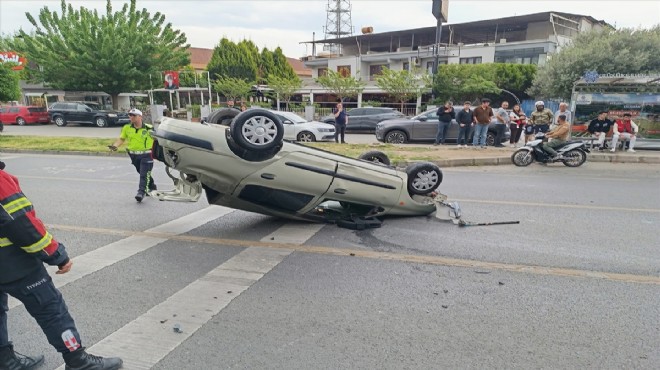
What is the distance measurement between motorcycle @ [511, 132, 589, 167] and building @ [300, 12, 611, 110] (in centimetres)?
2486

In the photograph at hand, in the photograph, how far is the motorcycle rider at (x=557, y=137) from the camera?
11.1 m

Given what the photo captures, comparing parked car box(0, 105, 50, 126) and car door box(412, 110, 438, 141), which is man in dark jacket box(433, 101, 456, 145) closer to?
car door box(412, 110, 438, 141)

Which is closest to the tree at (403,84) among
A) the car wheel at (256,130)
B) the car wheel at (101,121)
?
the car wheel at (101,121)

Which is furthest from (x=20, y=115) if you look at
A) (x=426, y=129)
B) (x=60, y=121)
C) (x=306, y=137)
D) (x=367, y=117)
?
(x=426, y=129)

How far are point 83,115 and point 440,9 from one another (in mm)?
22035

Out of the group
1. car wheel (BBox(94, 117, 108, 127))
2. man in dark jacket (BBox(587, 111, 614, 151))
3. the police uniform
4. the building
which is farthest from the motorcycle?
the building

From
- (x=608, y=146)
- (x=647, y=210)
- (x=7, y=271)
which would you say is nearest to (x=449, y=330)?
(x=7, y=271)

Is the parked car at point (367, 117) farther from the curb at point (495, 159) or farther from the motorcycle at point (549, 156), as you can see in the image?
the motorcycle at point (549, 156)

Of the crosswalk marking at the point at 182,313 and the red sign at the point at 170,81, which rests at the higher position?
the red sign at the point at 170,81

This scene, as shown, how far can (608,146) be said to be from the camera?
13.8 metres

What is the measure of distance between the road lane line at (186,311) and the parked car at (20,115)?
30381mm

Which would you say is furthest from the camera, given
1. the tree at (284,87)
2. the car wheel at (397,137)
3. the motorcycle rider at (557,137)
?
the tree at (284,87)

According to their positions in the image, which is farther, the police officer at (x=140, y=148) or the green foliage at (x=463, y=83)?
the green foliage at (x=463, y=83)

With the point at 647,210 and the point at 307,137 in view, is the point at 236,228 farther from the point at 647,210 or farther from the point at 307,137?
the point at 307,137
